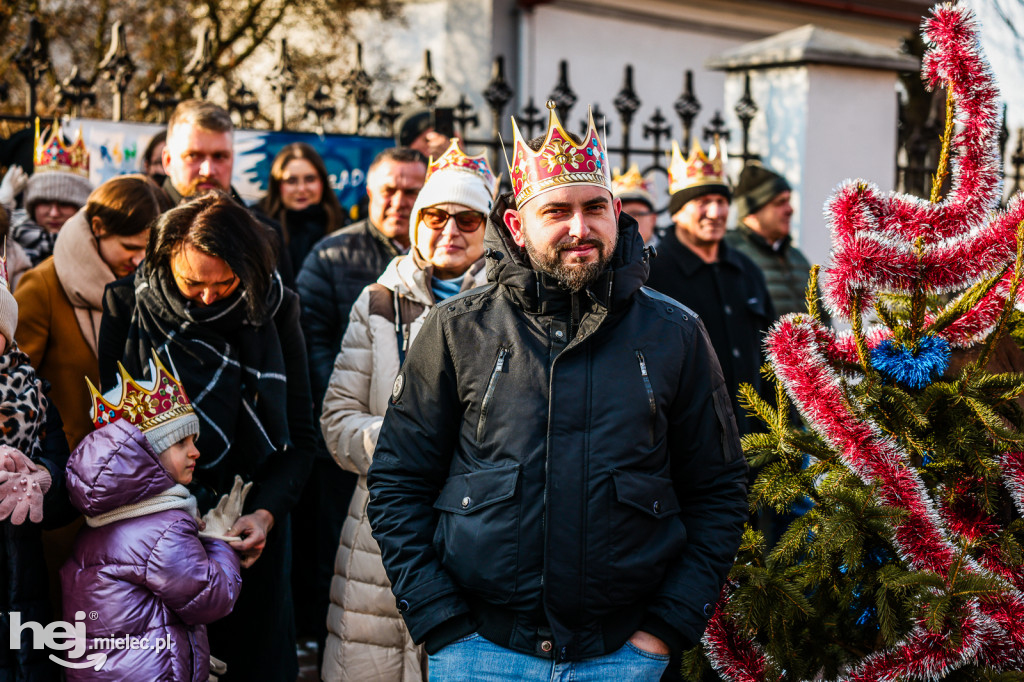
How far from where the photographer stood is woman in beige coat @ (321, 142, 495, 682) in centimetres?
358

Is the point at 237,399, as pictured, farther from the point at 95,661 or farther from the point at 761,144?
the point at 761,144

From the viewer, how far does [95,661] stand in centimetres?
309

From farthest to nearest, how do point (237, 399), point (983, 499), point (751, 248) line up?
point (751, 248) → point (237, 399) → point (983, 499)

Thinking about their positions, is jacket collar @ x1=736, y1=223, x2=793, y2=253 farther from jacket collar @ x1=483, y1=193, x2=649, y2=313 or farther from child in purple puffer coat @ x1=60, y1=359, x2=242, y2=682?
child in purple puffer coat @ x1=60, y1=359, x2=242, y2=682

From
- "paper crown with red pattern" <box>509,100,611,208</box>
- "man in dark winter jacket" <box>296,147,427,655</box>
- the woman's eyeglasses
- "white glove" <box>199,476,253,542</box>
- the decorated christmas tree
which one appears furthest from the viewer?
"man in dark winter jacket" <box>296,147,427,655</box>

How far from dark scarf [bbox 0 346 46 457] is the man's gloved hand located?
0.08 metres

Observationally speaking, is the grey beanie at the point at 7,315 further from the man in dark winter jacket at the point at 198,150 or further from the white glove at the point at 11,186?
the white glove at the point at 11,186

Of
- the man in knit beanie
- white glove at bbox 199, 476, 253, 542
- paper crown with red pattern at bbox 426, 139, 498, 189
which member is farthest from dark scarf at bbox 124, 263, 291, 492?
the man in knit beanie

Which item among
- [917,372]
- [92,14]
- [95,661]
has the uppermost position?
[92,14]

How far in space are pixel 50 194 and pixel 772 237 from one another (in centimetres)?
404

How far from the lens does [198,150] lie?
15.4ft

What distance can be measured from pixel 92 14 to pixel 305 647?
9012 millimetres

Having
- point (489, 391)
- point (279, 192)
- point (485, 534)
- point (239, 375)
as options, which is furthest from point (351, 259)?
point (485, 534)

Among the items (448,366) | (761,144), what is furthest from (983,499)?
(761,144)
